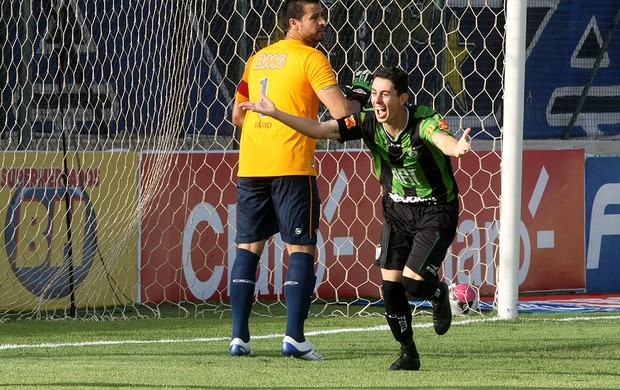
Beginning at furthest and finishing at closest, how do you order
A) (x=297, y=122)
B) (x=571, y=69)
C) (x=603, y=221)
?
(x=571, y=69), (x=603, y=221), (x=297, y=122)

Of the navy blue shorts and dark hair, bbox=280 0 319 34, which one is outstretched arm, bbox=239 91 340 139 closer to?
the navy blue shorts

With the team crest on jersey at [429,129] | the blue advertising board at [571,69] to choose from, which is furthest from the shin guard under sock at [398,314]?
the blue advertising board at [571,69]

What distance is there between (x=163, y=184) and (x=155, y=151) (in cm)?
26

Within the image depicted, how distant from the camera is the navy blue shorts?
20.2 feet

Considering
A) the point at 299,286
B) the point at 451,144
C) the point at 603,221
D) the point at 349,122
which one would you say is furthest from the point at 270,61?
the point at 603,221

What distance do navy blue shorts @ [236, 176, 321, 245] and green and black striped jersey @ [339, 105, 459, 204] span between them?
19.8 inches

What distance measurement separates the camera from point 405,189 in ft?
19.0

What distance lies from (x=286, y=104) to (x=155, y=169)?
2.73 metres

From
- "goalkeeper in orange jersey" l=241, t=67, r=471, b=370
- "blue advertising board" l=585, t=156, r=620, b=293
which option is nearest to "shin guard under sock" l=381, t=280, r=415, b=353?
"goalkeeper in orange jersey" l=241, t=67, r=471, b=370

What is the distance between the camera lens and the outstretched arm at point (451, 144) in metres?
4.95

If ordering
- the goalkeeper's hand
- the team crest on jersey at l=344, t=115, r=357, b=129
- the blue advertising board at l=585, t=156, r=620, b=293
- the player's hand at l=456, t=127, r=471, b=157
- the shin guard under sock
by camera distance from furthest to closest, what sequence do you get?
the blue advertising board at l=585, t=156, r=620, b=293 → the goalkeeper's hand → the team crest on jersey at l=344, t=115, r=357, b=129 → the shin guard under sock → the player's hand at l=456, t=127, r=471, b=157

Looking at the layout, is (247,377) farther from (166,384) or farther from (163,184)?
(163,184)

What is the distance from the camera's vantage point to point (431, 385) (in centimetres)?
491

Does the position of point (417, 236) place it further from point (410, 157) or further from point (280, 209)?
point (280, 209)
